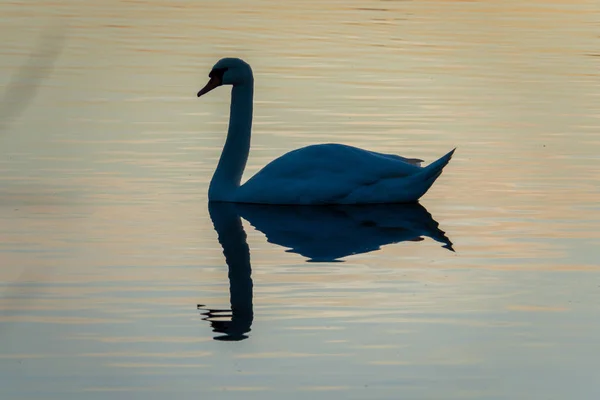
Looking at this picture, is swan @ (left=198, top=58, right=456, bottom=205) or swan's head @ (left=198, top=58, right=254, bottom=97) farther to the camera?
swan's head @ (left=198, top=58, right=254, bottom=97)

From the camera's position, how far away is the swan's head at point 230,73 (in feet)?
41.0

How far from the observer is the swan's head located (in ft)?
41.0

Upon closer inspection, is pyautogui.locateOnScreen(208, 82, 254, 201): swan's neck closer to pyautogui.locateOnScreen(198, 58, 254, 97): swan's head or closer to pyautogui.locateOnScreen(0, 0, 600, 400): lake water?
pyautogui.locateOnScreen(198, 58, 254, 97): swan's head

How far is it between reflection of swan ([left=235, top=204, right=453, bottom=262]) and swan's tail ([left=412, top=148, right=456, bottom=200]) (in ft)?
0.55

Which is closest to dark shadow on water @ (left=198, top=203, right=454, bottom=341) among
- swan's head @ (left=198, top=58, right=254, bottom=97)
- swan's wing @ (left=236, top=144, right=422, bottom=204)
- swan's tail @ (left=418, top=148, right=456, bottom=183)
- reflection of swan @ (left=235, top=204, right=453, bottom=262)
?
reflection of swan @ (left=235, top=204, right=453, bottom=262)

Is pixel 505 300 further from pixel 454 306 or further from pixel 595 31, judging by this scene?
pixel 595 31

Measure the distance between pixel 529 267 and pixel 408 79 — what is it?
1066 cm

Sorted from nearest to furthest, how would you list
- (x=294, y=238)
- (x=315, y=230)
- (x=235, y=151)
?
1. (x=294, y=238)
2. (x=315, y=230)
3. (x=235, y=151)

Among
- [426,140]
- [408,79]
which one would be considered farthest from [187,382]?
[408,79]

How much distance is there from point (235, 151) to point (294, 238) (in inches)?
93.0

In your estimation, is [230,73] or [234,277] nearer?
[234,277]

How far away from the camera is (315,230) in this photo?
10531mm

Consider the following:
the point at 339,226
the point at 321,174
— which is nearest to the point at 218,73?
the point at 321,174

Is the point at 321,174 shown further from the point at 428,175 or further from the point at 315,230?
the point at 315,230
